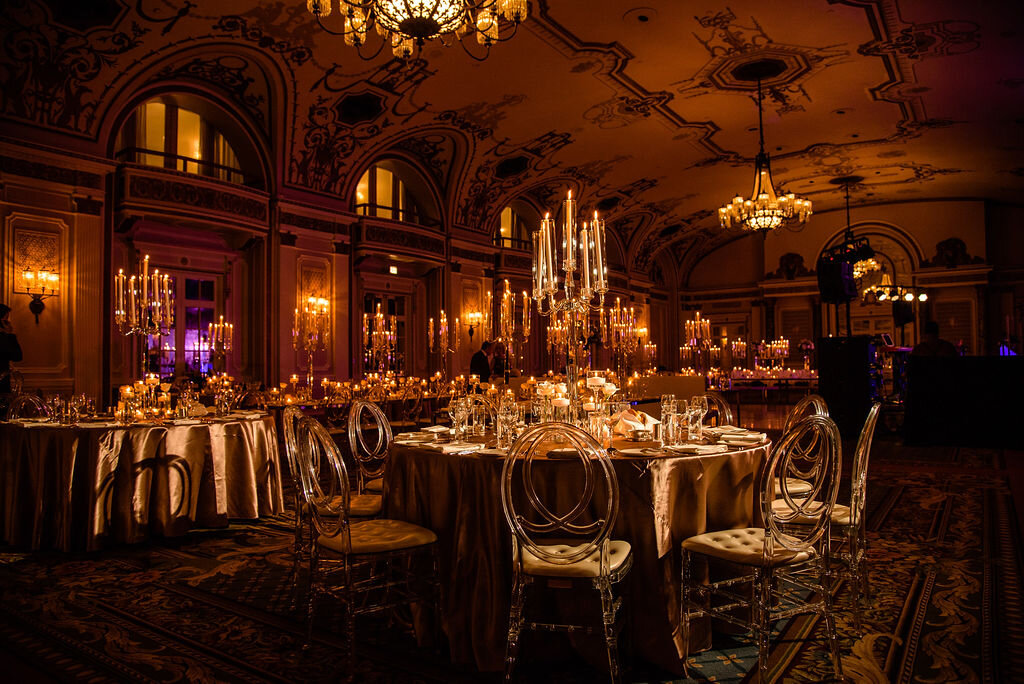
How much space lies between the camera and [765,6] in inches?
294

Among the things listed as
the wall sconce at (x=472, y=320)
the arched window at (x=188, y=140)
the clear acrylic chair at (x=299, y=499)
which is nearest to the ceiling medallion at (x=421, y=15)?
the clear acrylic chair at (x=299, y=499)

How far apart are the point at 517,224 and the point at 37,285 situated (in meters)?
9.69

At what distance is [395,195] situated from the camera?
11867 mm

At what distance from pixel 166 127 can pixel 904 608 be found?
9.42 meters

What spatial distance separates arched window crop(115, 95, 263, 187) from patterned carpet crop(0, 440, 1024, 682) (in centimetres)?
608

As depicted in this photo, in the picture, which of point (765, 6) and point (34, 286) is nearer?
point (34, 286)

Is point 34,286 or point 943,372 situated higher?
point 34,286

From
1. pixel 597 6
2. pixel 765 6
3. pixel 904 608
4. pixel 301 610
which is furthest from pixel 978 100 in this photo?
pixel 301 610

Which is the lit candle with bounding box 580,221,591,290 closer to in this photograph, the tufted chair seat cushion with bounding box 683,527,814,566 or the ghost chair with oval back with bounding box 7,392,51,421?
the tufted chair seat cushion with bounding box 683,527,814,566

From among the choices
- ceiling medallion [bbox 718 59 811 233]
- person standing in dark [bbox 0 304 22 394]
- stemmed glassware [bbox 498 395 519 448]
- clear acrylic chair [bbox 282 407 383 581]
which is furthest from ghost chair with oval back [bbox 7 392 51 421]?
ceiling medallion [bbox 718 59 811 233]

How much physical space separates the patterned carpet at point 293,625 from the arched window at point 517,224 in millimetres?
11079

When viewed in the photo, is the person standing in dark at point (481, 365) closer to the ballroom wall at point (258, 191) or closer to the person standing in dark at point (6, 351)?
the ballroom wall at point (258, 191)

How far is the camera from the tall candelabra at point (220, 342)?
8.76 metres

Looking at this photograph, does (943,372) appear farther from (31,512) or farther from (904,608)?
(31,512)
